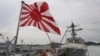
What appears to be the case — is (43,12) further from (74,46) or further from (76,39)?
(76,39)

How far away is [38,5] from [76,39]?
53494 millimetres

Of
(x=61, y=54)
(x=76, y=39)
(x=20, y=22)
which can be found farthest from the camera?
(x=76, y=39)

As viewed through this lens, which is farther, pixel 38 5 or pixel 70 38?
pixel 70 38

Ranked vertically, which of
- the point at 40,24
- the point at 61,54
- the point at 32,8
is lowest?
the point at 61,54

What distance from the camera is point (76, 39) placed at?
6656 cm

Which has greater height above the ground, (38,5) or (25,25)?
(38,5)

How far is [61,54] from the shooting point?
3962 centimetres

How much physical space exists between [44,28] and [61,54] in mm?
26232

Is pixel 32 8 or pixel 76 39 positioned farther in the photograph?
pixel 76 39

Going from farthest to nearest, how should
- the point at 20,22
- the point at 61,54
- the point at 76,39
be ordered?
the point at 76,39 → the point at 61,54 → the point at 20,22

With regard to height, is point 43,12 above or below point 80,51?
above

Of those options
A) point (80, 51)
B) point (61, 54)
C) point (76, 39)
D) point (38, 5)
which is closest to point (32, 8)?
point (38, 5)

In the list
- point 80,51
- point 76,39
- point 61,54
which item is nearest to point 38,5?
point 61,54

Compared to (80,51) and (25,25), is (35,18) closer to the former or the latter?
(25,25)
